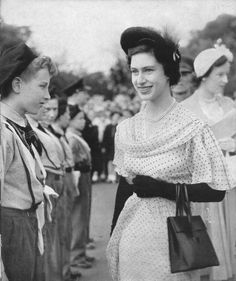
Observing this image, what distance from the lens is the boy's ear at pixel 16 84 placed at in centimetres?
292

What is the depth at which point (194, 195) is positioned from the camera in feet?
8.76

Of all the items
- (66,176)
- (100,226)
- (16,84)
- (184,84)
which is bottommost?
(100,226)

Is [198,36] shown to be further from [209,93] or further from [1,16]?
[1,16]

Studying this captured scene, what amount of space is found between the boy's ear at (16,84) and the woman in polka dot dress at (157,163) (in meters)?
0.62

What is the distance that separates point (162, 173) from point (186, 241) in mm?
368

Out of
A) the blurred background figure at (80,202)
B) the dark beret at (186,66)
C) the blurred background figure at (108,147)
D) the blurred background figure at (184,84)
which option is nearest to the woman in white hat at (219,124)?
the blurred background figure at (184,84)

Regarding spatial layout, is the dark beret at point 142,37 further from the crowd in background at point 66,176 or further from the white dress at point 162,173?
the crowd in background at point 66,176

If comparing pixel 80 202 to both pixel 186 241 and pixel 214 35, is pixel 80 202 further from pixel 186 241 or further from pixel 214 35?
pixel 214 35

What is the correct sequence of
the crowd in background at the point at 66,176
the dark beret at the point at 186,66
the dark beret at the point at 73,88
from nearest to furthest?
the crowd in background at the point at 66,176 < the dark beret at the point at 186,66 < the dark beret at the point at 73,88

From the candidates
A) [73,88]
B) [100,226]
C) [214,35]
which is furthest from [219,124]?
[214,35]

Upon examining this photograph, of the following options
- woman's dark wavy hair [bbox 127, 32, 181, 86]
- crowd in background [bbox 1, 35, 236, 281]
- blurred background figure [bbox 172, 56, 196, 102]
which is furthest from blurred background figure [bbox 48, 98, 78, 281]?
woman's dark wavy hair [bbox 127, 32, 181, 86]

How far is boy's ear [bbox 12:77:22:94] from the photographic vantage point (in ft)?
9.59

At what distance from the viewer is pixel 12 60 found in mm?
2891

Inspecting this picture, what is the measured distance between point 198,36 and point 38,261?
53.5 feet
